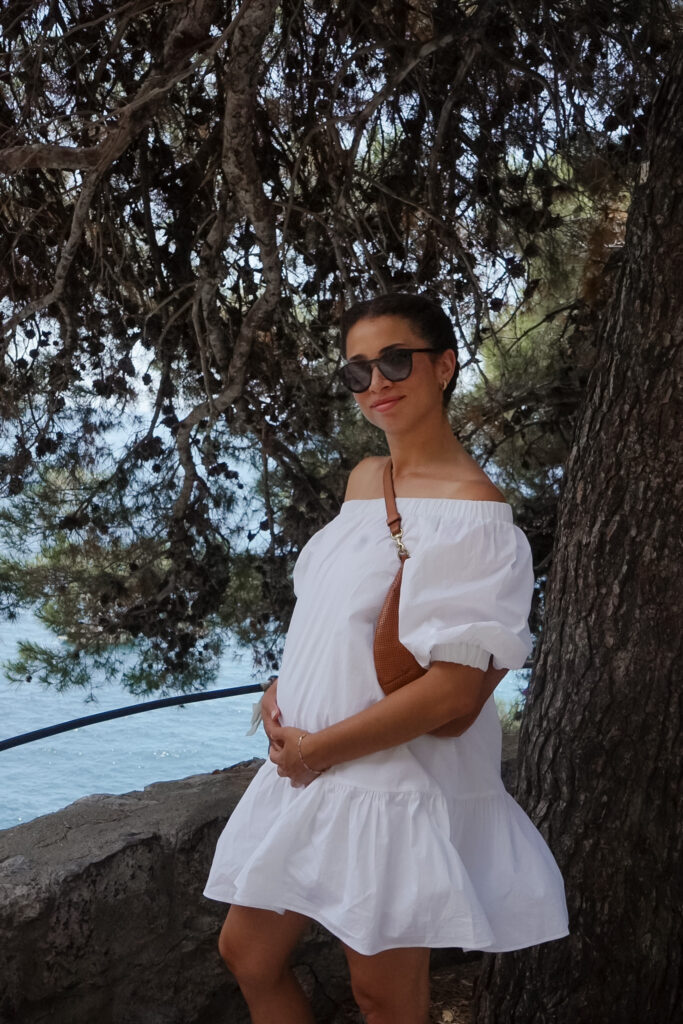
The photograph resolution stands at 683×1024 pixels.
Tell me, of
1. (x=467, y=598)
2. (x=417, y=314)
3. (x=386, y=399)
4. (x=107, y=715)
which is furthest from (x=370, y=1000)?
(x=107, y=715)

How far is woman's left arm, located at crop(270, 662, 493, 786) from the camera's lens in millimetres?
1296

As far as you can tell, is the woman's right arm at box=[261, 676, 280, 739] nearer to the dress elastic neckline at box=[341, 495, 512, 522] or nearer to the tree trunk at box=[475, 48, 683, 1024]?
the dress elastic neckline at box=[341, 495, 512, 522]

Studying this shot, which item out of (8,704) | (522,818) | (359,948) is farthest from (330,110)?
(8,704)

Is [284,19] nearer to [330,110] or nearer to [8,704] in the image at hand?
[330,110]

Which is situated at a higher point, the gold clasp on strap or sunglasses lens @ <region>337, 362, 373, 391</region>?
sunglasses lens @ <region>337, 362, 373, 391</region>

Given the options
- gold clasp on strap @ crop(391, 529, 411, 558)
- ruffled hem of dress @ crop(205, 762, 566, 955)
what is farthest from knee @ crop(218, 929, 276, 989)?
gold clasp on strap @ crop(391, 529, 411, 558)

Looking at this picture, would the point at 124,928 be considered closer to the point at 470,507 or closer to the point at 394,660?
the point at 394,660

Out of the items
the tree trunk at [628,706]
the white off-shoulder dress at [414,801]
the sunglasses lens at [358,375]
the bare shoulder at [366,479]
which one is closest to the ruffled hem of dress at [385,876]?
the white off-shoulder dress at [414,801]

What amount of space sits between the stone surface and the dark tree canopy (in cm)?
102

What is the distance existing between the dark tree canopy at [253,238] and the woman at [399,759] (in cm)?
98

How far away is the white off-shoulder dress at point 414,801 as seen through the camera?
1.26 m

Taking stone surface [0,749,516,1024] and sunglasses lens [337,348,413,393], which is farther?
stone surface [0,749,516,1024]

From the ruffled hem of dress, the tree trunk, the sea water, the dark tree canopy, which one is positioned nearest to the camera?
the ruffled hem of dress

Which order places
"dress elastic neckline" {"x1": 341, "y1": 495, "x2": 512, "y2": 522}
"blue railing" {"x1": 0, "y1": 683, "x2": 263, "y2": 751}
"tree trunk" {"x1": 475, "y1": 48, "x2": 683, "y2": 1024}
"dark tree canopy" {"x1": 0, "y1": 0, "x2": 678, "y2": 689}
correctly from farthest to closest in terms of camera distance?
"blue railing" {"x1": 0, "y1": 683, "x2": 263, "y2": 751} < "dark tree canopy" {"x1": 0, "y1": 0, "x2": 678, "y2": 689} < "tree trunk" {"x1": 475, "y1": 48, "x2": 683, "y2": 1024} < "dress elastic neckline" {"x1": 341, "y1": 495, "x2": 512, "y2": 522}
